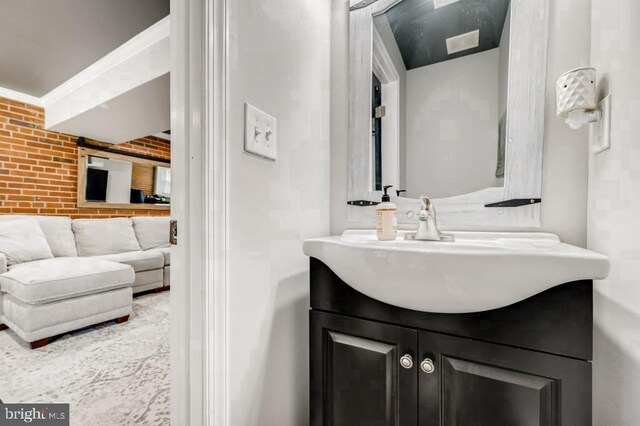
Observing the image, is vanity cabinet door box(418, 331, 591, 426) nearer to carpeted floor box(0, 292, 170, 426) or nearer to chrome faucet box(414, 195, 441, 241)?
chrome faucet box(414, 195, 441, 241)

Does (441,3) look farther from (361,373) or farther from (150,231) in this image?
(150,231)

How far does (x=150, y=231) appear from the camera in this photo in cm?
343

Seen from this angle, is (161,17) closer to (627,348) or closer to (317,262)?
(317,262)

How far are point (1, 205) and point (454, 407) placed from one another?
4.00m

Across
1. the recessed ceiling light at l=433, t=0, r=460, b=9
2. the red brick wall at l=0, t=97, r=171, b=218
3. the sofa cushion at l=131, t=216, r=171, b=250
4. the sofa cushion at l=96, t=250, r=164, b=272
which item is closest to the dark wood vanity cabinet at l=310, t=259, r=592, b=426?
the recessed ceiling light at l=433, t=0, r=460, b=9

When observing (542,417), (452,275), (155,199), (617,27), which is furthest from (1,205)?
(617,27)

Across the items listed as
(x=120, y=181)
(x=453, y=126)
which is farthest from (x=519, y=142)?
(x=120, y=181)

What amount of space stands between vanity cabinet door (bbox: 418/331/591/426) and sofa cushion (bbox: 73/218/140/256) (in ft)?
11.4

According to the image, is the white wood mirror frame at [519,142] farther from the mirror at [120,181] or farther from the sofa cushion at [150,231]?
the mirror at [120,181]

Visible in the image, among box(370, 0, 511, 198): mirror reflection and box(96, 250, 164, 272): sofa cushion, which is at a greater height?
box(370, 0, 511, 198): mirror reflection

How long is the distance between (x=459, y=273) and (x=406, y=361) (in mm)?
272

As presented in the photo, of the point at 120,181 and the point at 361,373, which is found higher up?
the point at 120,181

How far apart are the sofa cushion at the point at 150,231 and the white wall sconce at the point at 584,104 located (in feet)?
12.9

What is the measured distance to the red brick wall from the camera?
2.68 metres
